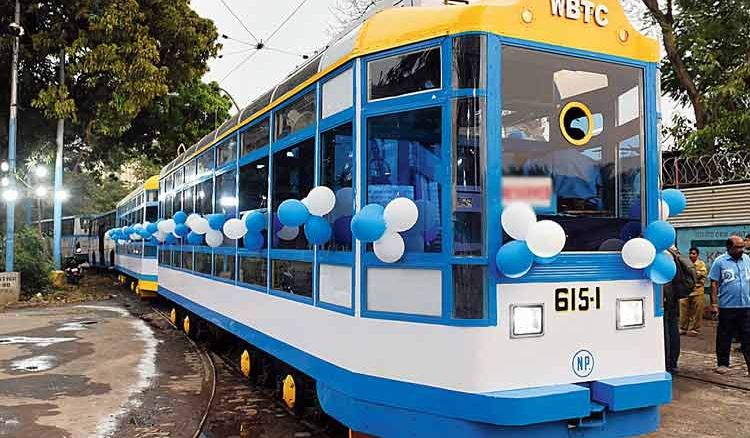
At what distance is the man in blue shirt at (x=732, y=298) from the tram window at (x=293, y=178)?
518cm

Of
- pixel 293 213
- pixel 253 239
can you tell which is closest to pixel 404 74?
pixel 293 213

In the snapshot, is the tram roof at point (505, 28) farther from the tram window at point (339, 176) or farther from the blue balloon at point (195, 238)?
the blue balloon at point (195, 238)

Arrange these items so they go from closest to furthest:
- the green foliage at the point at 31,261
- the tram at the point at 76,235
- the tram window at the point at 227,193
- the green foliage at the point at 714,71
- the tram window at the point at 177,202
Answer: the tram window at the point at 227,193 → the tram window at the point at 177,202 → the green foliage at the point at 714,71 → the green foliage at the point at 31,261 → the tram at the point at 76,235

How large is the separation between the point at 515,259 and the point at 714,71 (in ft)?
34.6

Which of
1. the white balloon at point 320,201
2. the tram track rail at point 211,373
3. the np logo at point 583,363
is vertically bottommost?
the tram track rail at point 211,373

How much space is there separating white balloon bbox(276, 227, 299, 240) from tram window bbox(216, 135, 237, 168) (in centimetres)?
191

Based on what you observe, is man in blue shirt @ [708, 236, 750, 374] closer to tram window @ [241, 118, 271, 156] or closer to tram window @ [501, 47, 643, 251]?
tram window @ [501, 47, 643, 251]

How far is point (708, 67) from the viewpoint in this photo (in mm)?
11445

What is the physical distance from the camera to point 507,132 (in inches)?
146

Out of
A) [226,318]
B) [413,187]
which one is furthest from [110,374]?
[413,187]

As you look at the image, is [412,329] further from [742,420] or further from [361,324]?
[742,420]

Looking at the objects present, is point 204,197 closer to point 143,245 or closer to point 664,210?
point 664,210

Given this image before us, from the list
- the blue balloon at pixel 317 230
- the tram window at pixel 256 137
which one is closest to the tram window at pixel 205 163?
the tram window at pixel 256 137

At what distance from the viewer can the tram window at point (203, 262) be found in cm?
800
